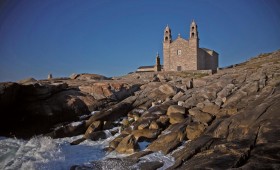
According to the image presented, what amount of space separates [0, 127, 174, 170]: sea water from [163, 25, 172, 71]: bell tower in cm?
4416

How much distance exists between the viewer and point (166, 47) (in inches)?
2495

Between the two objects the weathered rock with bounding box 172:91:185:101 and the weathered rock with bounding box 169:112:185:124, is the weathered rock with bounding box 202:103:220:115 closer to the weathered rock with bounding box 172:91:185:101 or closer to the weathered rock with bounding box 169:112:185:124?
the weathered rock with bounding box 169:112:185:124

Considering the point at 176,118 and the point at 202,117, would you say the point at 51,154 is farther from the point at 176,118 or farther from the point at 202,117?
the point at 202,117

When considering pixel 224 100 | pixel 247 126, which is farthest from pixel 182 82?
pixel 247 126

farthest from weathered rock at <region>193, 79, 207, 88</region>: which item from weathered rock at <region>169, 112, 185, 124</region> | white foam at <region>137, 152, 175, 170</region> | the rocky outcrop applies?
white foam at <region>137, 152, 175, 170</region>

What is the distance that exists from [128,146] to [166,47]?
162ft

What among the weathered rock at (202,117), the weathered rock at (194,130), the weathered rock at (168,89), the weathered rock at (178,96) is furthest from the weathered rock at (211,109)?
the weathered rock at (168,89)

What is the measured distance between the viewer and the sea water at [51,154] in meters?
14.6

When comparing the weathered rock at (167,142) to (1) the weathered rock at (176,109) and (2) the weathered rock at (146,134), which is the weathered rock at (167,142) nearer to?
(2) the weathered rock at (146,134)

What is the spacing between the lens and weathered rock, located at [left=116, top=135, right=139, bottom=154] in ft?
54.1

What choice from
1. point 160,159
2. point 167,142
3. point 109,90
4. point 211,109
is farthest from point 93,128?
point 211,109

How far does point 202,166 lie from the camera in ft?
34.6

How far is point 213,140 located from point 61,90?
18674 mm

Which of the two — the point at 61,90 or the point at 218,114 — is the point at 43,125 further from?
the point at 218,114
